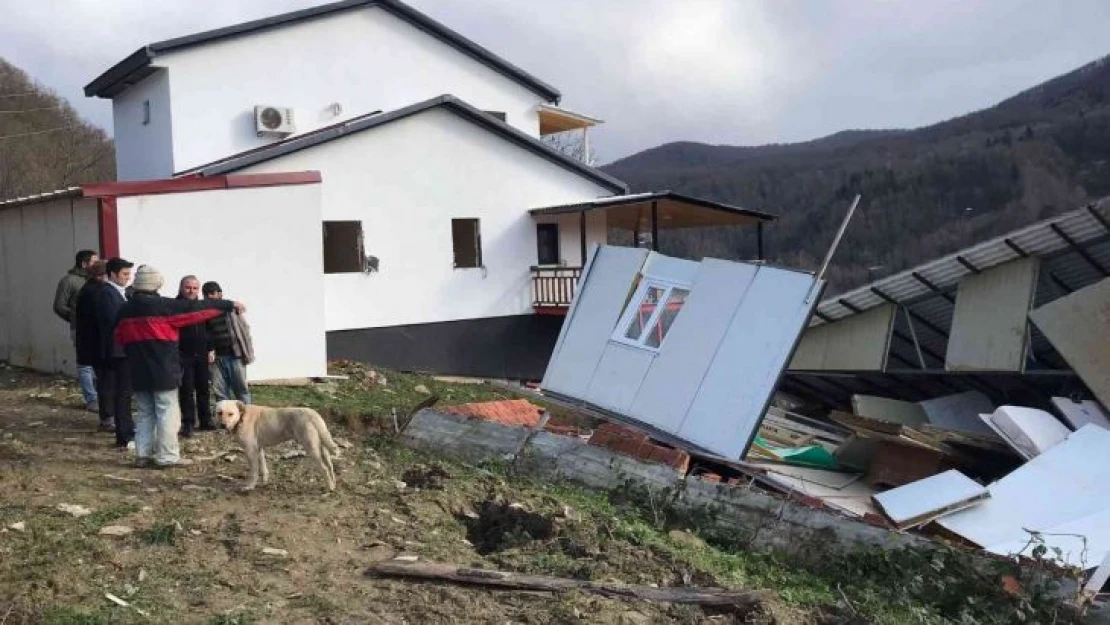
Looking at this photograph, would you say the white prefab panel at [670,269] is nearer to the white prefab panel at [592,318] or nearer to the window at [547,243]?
the white prefab panel at [592,318]

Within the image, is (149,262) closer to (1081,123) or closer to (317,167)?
(317,167)

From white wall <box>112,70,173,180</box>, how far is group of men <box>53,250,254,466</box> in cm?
948

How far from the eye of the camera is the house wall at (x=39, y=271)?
1241 cm

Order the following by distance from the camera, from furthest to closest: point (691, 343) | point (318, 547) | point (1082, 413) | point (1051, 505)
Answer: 1. point (1082, 413)
2. point (691, 343)
3. point (1051, 505)
4. point (318, 547)

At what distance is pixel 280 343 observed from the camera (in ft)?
42.3

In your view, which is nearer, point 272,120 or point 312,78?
point 272,120

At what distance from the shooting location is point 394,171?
17.5m

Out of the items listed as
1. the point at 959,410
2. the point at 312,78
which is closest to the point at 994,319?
the point at 959,410

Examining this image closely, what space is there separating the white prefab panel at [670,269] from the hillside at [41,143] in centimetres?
2921

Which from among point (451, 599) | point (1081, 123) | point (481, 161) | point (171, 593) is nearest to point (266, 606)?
point (171, 593)

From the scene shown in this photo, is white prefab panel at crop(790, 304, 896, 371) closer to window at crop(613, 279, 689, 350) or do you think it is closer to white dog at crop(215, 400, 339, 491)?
window at crop(613, 279, 689, 350)

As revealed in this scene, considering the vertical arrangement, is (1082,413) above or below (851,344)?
below

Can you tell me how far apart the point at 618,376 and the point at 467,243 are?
8.02m

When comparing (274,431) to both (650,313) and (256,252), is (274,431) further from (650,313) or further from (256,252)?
(256,252)
